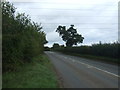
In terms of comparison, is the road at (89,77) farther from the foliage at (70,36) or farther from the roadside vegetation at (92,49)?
the foliage at (70,36)

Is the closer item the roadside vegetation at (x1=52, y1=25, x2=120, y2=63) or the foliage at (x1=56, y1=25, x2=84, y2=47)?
the roadside vegetation at (x1=52, y1=25, x2=120, y2=63)

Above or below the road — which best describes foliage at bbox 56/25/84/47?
above

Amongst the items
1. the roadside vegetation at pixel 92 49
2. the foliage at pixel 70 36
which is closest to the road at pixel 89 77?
the roadside vegetation at pixel 92 49

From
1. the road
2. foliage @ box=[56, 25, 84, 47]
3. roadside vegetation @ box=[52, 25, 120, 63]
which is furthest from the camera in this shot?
foliage @ box=[56, 25, 84, 47]

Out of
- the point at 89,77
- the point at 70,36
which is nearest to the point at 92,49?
the point at 89,77

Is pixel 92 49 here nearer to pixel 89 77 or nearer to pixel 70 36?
pixel 89 77

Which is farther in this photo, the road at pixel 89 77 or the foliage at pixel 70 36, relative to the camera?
the foliage at pixel 70 36

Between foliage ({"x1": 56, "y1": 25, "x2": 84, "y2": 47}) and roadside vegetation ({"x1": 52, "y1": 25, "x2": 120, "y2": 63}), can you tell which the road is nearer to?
roadside vegetation ({"x1": 52, "y1": 25, "x2": 120, "y2": 63})

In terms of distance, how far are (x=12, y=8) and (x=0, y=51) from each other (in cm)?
451

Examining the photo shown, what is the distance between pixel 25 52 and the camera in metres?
24.0

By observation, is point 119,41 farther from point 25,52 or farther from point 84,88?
point 84,88

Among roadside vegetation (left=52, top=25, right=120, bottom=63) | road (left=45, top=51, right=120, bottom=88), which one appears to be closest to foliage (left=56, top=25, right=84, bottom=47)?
roadside vegetation (left=52, top=25, right=120, bottom=63)

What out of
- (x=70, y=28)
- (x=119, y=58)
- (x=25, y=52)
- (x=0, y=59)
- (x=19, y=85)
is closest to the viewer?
(x=19, y=85)

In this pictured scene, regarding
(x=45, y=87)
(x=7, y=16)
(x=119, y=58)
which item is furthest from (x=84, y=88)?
(x=119, y=58)
